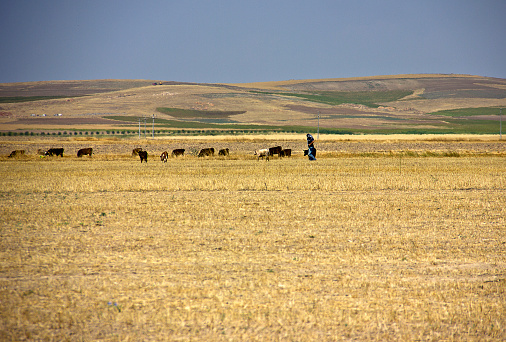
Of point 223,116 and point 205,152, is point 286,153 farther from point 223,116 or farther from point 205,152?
point 223,116

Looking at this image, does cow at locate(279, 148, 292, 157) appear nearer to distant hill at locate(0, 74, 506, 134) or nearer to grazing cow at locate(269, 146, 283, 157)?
grazing cow at locate(269, 146, 283, 157)

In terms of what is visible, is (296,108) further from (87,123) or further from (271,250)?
(271,250)

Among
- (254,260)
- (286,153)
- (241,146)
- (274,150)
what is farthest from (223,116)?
(254,260)

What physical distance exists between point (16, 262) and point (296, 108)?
18243 centimetres

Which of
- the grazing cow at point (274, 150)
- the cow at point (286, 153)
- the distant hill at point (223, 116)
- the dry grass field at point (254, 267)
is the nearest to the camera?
the dry grass field at point (254, 267)

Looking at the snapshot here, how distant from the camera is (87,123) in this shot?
5709 inches

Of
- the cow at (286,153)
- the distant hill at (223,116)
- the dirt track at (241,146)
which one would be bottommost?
the cow at (286,153)

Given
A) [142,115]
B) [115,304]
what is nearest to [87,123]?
[142,115]

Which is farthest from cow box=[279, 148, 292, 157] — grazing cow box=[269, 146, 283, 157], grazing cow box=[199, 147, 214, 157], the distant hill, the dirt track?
the distant hill

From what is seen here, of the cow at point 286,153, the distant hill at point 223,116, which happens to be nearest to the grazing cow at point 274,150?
the cow at point 286,153

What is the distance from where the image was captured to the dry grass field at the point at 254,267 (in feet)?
24.4

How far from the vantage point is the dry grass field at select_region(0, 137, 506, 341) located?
7.44 meters

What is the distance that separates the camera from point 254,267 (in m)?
10.3

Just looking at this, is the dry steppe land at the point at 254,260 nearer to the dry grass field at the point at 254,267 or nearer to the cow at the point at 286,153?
the dry grass field at the point at 254,267
